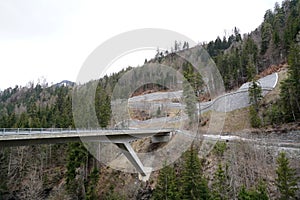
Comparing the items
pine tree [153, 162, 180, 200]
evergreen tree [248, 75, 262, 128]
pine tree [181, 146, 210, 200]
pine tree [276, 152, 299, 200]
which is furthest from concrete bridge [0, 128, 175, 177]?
pine tree [276, 152, 299, 200]

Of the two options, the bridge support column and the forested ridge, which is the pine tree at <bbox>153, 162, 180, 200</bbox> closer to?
the forested ridge

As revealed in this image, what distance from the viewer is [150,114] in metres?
46.9

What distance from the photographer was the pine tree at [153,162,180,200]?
14462 mm

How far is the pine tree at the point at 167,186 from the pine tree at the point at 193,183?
1.86 feet

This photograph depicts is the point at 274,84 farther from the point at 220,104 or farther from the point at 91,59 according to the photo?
the point at 91,59

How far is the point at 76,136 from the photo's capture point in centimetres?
1561

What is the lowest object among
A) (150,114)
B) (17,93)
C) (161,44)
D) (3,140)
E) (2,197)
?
(2,197)

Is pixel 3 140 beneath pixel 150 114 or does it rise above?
beneath

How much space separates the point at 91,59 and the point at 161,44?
5733 mm

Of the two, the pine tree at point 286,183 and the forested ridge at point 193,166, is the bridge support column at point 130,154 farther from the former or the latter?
the pine tree at point 286,183

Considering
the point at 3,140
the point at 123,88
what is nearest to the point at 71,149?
the point at 3,140

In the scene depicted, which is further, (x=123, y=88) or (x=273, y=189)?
(x=123, y=88)

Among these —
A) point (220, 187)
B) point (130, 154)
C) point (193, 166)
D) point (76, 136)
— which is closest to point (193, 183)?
point (193, 166)

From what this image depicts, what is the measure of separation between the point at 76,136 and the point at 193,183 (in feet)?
25.6
